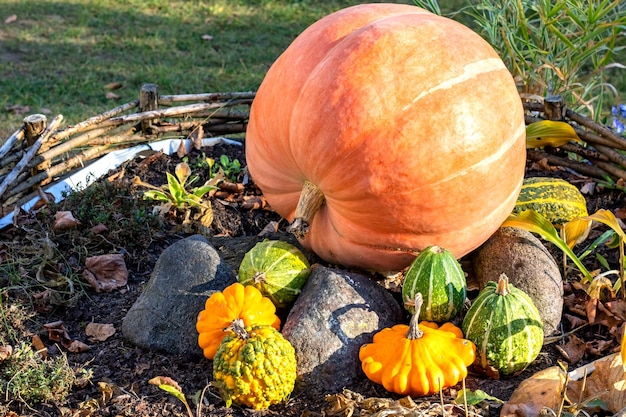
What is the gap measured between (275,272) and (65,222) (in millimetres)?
1296

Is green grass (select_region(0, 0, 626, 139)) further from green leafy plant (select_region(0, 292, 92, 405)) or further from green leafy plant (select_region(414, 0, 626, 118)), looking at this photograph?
green leafy plant (select_region(0, 292, 92, 405))

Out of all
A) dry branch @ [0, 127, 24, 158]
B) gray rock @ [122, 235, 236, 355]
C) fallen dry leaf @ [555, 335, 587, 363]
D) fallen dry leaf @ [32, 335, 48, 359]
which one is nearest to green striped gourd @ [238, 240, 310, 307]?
gray rock @ [122, 235, 236, 355]

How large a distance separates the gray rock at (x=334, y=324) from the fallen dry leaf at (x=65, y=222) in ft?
4.47

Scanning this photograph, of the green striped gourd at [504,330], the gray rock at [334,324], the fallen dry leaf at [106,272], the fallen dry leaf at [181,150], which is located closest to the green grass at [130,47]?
the fallen dry leaf at [181,150]

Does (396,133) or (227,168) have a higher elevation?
(396,133)

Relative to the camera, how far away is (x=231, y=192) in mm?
4324

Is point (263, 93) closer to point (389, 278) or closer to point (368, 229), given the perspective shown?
point (368, 229)

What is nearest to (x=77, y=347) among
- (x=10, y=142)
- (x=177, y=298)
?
(x=177, y=298)

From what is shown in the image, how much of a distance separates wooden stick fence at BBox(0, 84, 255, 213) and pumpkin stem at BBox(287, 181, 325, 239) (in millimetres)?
1672

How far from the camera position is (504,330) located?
281 centimetres

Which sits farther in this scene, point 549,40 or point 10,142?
point 549,40

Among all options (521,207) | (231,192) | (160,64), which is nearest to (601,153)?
(521,207)

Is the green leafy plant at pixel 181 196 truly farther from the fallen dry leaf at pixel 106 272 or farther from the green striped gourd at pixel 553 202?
the green striped gourd at pixel 553 202

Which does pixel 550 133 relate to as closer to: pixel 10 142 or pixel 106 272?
pixel 106 272
